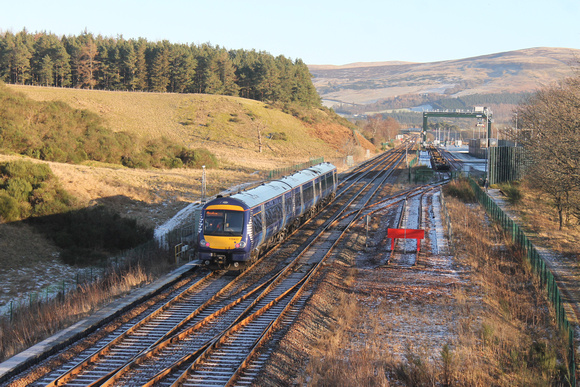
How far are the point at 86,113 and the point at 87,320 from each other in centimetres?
4447

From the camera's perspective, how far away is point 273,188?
24.3m

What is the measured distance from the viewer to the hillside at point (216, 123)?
281ft

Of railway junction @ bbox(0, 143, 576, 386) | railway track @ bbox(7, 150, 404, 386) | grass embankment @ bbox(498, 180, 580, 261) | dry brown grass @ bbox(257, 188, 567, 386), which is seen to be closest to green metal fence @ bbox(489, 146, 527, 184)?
grass embankment @ bbox(498, 180, 580, 261)

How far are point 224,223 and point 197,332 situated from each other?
6.52 meters

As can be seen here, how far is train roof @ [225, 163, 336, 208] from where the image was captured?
2066cm

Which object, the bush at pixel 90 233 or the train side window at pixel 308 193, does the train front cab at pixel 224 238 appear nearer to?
the bush at pixel 90 233

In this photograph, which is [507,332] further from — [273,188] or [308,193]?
[308,193]

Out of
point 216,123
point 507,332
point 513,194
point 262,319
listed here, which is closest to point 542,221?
point 513,194

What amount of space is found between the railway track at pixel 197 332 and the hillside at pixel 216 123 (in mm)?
53996

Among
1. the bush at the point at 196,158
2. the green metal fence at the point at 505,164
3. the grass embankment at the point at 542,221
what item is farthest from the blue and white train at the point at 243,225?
the bush at the point at 196,158

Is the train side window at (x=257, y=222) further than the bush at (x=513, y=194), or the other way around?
the bush at (x=513, y=194)

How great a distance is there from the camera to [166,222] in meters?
32.5

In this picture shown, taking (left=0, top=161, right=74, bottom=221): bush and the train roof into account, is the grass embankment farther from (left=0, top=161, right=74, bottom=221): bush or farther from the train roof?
(left=0, top=161, right=74, bottom=221): bush

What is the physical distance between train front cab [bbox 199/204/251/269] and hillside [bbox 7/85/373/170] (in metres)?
52.5
